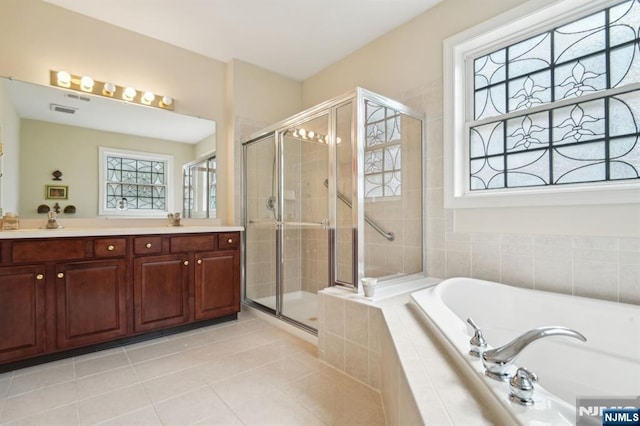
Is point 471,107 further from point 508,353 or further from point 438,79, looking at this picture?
point 508,353

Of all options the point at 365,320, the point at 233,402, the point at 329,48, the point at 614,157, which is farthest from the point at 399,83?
the point at 233,402

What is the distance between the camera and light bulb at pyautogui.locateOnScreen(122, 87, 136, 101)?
105 inches

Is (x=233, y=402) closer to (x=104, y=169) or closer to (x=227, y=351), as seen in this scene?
(x=227, y=351)

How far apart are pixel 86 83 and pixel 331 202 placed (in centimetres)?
228

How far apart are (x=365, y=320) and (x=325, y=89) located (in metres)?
2.64

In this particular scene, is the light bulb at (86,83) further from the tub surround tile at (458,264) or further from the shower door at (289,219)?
the tub surround tile at (458,264)

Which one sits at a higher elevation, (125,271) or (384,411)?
(125,271)

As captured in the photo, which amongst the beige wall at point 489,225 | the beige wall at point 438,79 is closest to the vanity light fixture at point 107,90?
the beige wall at point 438,79

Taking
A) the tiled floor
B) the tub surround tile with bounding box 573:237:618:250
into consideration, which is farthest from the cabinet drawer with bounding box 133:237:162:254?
the tub surround tile with bounding box 573:237:618:250

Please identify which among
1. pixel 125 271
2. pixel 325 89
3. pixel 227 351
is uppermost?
pixel 325 89

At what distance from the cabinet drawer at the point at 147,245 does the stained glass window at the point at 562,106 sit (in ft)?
8.01

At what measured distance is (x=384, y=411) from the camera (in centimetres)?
149

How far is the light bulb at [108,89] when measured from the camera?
2.57 m

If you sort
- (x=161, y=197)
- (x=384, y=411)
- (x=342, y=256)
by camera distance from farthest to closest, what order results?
1. (x=161, y=197)
2. (x=342, y=256)
3. (x=384, y=411)
